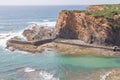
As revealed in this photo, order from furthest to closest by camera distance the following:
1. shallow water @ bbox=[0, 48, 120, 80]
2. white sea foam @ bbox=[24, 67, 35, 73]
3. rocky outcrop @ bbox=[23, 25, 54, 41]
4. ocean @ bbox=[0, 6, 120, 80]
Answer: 1. rocky outcrop @ bbox=[23, 25, 54, 41]
2. white sea foam @ bbox=[24, 67, 35, 73]
3. shallow water @ bbox=[0, 48, 120, 80]
4. ocean @ bbox=[0, 6, 120, 80]

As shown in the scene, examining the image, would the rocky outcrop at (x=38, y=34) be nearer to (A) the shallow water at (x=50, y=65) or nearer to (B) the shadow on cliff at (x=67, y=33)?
(B) the shadow on cliff at (x=67, y=33)

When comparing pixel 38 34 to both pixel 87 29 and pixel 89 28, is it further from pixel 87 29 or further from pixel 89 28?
pixel 89 28

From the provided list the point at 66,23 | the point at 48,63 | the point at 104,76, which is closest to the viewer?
the point at 104,76

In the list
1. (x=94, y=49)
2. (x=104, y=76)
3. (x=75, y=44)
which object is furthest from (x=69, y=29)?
(x=104, y=76)

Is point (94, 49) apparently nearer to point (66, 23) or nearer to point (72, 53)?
point (72, 53)

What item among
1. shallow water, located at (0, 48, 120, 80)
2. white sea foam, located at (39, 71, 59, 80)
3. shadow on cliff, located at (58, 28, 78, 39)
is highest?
shadow on cliff, located at (58, 28, 78, 39)

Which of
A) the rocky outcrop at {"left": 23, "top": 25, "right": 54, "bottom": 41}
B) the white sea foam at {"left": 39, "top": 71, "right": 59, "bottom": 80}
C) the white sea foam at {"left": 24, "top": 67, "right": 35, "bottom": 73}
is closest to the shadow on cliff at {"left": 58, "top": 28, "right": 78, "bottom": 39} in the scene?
Answer: the rocky outcrop at {"left": 23, "top": 25, "right": 54, "bottom": 41}

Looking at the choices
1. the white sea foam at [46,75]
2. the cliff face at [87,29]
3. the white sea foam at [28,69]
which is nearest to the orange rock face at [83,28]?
the cliff face at [87,29]

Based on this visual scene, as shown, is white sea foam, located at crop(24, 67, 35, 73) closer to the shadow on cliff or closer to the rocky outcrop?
the rocky outcrop

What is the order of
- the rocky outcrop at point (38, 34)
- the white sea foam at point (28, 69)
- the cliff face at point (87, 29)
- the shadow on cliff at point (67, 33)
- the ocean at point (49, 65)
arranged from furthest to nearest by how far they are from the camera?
the rocky outcrop at point (38, 34), the shadow on cliff at point (67, 33), the cliff face at point (87, 29), the white sea foam at point (28, 69), the ocean at point (49, 65)
